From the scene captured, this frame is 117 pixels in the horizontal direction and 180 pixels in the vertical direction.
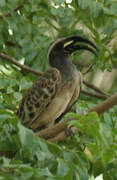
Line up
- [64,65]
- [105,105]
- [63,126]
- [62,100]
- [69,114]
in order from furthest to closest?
[64,65]
[62,100]
[63,126]
[105,105]
[69,114]

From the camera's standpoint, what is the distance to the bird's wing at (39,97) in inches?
157

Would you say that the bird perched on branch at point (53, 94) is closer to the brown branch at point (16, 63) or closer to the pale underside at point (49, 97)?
the pale underside at point (49, 97)

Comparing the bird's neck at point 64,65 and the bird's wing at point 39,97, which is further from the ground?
the bird's neck at point 64,65

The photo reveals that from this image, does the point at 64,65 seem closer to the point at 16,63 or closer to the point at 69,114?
the point at 16,63

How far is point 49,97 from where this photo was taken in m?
3.99

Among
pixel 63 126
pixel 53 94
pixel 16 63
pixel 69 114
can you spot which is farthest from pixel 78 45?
Answer: pixel 69 114

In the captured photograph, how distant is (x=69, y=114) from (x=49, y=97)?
5.70 feet

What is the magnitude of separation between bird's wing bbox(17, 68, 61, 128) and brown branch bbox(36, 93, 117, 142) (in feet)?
3.65

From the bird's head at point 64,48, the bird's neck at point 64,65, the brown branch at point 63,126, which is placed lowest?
the brown branch at point 63,126

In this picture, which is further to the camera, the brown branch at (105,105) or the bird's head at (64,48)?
the bird's head at (64,48)

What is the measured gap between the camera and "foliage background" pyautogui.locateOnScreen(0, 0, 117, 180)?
7.07 ft

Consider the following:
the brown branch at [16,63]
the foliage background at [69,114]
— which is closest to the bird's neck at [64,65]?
the foliage background at [69,114]

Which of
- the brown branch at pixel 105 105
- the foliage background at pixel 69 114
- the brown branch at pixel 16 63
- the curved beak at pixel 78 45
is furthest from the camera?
the brown branch at pixel 16 63

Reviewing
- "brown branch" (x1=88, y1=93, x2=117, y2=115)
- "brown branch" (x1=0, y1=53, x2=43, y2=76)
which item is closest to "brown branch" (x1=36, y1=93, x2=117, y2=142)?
"brown branch" (x1=88, y1=93, x2=117, y2=115)
